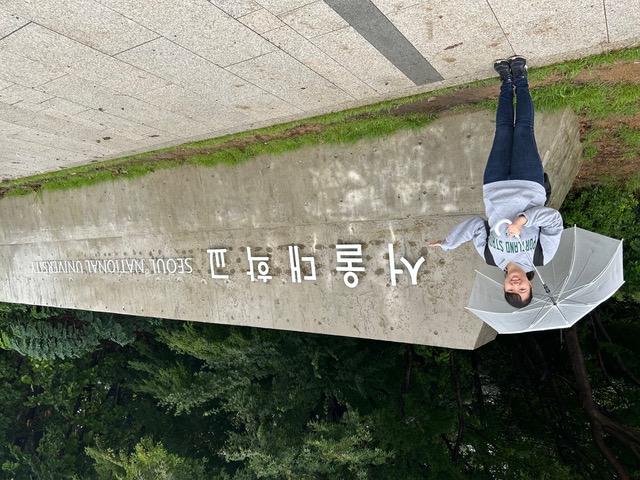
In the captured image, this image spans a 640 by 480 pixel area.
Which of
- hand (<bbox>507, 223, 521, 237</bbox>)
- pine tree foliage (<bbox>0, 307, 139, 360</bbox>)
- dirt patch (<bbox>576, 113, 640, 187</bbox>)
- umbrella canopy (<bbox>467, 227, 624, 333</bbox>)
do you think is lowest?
pine tree foliage (<bbox>0, 307, 139, 360</bbox>)

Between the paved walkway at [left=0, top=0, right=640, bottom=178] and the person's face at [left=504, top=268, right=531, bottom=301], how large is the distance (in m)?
2.12

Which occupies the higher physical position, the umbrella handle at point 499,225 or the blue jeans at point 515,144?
the blue jeans at point 515,144

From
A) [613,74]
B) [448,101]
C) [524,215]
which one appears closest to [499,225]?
[524,215]

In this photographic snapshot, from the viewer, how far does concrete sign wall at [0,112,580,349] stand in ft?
17.5

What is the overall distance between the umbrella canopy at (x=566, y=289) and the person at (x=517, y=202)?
1.21ft

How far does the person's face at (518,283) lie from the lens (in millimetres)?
3689

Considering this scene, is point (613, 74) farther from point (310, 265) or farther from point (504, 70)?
point (310, 265)

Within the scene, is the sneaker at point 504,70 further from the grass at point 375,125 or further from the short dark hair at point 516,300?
the short dark hair at point 516,300

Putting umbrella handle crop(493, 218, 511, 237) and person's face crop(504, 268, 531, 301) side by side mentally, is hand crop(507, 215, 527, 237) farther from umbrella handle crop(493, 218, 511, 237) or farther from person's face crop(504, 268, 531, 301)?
person's face crop(504, 268, 531, 301)

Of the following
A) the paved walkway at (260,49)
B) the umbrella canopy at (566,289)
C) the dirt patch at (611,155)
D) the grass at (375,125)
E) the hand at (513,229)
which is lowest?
the umbrella canopy at (566,289)

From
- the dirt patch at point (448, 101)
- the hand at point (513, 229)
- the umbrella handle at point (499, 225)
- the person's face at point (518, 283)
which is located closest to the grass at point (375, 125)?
the dirt patch at point (448, 101)

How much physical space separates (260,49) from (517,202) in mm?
2768

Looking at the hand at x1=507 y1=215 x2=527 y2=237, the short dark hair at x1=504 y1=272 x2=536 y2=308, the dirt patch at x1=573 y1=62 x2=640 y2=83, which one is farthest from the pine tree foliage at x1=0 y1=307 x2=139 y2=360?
the dirt patch at x1=573 y1=62 x2=640 y2=83

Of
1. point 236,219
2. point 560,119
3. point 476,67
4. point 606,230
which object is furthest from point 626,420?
point 236,219
